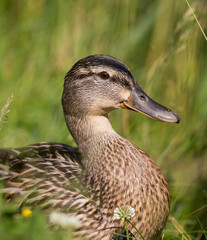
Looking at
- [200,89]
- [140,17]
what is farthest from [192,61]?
[140,17]

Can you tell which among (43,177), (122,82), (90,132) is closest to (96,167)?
(90,132)

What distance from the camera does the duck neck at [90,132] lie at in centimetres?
325

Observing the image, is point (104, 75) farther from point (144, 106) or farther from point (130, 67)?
point (130, 67)

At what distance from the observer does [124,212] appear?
281 cm

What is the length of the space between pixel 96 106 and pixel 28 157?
1.88 feet

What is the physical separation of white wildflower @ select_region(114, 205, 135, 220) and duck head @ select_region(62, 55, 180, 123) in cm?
65

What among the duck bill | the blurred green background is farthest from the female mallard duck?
the blurred green background

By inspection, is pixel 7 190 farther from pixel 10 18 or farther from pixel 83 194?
pixel 10 18

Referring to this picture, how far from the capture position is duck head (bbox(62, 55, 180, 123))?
3.19 m

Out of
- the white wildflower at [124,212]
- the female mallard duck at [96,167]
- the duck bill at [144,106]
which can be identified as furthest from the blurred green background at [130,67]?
the duck bill at [144,106]

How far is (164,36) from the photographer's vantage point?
519 centimetres

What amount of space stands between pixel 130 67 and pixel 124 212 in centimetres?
248

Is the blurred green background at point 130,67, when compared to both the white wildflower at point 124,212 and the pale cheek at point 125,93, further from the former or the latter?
the pale cheek at point 125,93

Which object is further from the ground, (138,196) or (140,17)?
(140,17)
